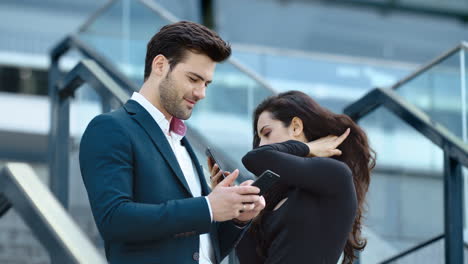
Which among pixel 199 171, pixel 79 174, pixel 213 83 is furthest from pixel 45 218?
pixel 213 83

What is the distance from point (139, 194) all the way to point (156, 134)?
0.16 meters

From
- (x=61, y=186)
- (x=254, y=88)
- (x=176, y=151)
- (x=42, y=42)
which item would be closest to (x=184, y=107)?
(x=176, y=151)

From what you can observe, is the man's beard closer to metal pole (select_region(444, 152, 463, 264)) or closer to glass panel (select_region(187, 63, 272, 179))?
metal pole (select_region(444, 152, 463, 264))

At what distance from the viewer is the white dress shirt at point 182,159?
212 centimetres

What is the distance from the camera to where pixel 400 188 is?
628 centimetres

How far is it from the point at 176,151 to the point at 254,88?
3.36 m

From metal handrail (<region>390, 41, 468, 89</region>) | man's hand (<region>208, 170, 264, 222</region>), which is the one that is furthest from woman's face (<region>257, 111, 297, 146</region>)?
metal handrail (<region>390, 41, 468, 89</region>)

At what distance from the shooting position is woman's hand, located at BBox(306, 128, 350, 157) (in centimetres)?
262

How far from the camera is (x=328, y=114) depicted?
273 centimetres

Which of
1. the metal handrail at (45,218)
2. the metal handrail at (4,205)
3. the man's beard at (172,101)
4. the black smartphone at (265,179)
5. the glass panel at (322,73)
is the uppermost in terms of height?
the man's beard at (172,101)

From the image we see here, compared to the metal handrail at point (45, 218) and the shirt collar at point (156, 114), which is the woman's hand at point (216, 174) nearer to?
the shirt collar at point (156, 114)

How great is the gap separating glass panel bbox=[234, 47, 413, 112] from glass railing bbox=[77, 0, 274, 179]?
306 centimetres

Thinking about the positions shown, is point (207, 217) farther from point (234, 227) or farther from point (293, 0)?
point (293, 0)

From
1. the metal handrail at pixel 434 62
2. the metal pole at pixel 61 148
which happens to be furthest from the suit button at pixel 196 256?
the metal handrail at pixel 434 62
